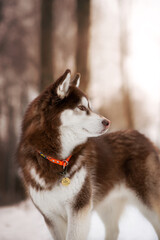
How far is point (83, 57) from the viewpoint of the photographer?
3.63 m

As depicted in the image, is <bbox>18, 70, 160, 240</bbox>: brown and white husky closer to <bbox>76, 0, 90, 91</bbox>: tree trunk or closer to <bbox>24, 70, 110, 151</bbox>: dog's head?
<bbox>24, 70, 110, 151</bbox>: dog's head

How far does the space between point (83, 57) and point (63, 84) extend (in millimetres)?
1957

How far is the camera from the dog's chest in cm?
177

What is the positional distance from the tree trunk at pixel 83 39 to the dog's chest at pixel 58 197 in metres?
1.96

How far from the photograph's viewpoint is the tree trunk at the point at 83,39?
359 cm

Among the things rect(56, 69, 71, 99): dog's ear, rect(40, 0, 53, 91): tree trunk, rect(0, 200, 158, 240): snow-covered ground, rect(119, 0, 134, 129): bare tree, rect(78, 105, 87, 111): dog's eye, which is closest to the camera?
rect(56, 69, 71, 99): dog's ear

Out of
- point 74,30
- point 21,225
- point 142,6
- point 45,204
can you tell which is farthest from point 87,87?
point 45,204

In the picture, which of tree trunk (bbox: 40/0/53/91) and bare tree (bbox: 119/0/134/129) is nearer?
tree trunk (bbox: 40/0/53/91)

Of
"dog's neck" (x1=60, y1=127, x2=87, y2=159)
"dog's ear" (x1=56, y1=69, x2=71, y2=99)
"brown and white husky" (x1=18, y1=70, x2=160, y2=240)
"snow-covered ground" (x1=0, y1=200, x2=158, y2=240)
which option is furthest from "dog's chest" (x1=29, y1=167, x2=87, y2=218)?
"snow-covered ground" (x1=0, y1=200, x2=158, y2=240)

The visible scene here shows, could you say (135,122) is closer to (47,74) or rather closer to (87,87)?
(87,87)

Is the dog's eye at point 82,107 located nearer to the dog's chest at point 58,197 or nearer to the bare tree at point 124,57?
the dog's chest at point 58,197

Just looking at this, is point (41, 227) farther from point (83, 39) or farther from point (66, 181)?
point (83, 39)

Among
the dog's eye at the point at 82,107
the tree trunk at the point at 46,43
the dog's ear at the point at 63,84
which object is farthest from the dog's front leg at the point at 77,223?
the tree trunk at the point at 46,43

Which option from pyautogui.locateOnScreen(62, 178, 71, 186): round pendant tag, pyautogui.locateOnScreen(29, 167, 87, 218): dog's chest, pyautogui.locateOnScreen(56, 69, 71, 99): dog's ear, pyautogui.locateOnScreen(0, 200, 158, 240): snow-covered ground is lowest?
pyautogui.locateOnScreen(0, 200, 158, 240): snow-covered ground
